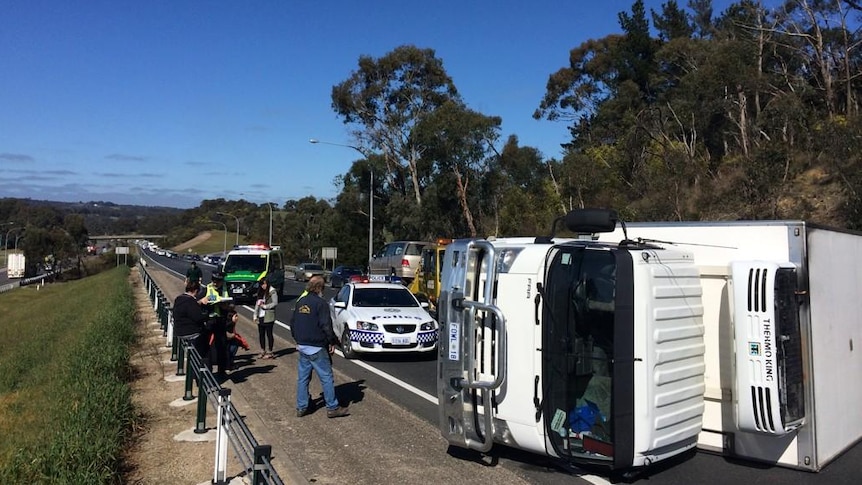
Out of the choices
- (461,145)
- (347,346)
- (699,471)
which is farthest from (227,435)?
(461,145)

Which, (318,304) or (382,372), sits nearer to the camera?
(318,304)

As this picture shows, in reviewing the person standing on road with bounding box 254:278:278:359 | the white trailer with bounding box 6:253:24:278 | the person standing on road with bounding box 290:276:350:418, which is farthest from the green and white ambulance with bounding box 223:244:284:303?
the white trailer with bounding box 6:253:24:278

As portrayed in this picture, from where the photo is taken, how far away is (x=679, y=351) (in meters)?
5.66

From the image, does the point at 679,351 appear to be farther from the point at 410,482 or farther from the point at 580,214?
the point at 410,482

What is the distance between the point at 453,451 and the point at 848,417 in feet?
13.0

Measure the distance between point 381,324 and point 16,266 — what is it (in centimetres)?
8542

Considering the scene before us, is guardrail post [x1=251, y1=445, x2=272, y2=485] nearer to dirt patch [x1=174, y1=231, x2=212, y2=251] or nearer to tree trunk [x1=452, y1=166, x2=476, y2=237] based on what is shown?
tree trunk [x1=452, y1=166, x2=476, y2=237]

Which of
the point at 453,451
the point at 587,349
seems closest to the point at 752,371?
the point at 587,349

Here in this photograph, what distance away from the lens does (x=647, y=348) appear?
5297 mm

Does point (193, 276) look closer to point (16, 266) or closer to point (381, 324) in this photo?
point (381, 324)

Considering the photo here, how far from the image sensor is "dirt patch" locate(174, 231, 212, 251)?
175625 mm

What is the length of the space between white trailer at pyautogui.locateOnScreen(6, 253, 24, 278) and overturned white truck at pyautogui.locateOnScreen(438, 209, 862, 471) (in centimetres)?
9071

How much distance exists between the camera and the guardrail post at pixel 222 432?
5.41 metres

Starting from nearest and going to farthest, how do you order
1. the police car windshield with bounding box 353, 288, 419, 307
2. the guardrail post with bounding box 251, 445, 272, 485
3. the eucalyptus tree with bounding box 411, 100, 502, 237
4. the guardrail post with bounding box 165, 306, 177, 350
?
the guardrail post with bounding box 251, 445, 272, 485
the guardrail post with bounding box 165, 306, 177, 350
the police car windshield with bounding box 353, 288, 419, 307
the eucalyptus tree with bounding box 411, 100, 502, 237
